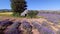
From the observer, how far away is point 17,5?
27703 millimetres

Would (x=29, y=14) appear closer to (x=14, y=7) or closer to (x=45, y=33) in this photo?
(x=14, y=7)

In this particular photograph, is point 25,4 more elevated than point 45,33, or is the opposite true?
point 45,33

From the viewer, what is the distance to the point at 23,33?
755 centimetres

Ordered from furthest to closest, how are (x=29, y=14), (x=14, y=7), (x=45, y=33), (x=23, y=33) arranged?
(x=14, y=7)
(x=29, y=14)
(x=23, y=33)
(x=45, y=33)

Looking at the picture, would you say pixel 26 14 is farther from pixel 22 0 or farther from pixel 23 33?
pixel 23 33

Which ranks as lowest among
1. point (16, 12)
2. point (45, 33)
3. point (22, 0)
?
point (16, 12)

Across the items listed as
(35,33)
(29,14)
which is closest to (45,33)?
(35,33)

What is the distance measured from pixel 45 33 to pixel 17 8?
21.3 m

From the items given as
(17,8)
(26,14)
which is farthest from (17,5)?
(26,14)

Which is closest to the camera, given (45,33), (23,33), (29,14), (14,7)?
(45,33)

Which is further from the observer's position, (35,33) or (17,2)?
(17,2)

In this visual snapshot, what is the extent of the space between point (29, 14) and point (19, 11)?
343 cm

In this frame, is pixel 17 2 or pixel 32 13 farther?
pixel 17 2

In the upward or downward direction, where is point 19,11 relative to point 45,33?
downward
